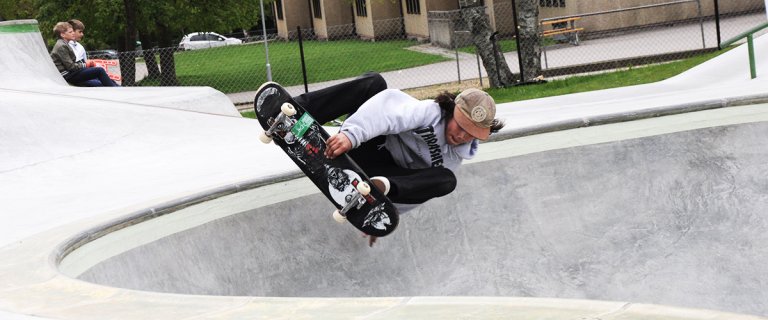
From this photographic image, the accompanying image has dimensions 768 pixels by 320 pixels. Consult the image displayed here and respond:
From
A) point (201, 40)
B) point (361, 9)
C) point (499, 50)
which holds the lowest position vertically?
point (201, 40)

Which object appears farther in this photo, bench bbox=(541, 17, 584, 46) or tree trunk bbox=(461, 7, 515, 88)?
bench bbox=(541, 17, 584, 46)

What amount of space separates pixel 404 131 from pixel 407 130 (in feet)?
0.16

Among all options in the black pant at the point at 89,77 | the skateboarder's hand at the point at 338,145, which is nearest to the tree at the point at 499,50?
the black pant at the point at 89,77

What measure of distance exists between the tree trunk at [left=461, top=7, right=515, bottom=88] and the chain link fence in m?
1.21

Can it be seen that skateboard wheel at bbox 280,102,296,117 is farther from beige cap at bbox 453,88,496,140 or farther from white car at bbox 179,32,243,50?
white car at bbox 179,32,243,50

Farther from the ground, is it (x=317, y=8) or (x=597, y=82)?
(x=597, y=82)

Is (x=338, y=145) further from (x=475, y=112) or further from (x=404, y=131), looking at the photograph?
(x=475, y=112)

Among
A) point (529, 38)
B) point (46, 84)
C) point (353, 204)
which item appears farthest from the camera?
point (529, 38)

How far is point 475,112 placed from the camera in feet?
19.9

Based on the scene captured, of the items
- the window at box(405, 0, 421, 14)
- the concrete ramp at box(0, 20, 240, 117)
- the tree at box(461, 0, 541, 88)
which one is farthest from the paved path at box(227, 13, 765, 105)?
the window at box(405, 0, 421, 14)

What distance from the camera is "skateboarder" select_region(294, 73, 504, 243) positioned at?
606 centimetres

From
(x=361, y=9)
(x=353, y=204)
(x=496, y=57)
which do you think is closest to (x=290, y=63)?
(x=361, y=9)

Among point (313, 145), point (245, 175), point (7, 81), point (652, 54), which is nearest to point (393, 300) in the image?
point (313, 145)

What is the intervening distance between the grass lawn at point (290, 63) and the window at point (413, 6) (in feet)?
4.75
